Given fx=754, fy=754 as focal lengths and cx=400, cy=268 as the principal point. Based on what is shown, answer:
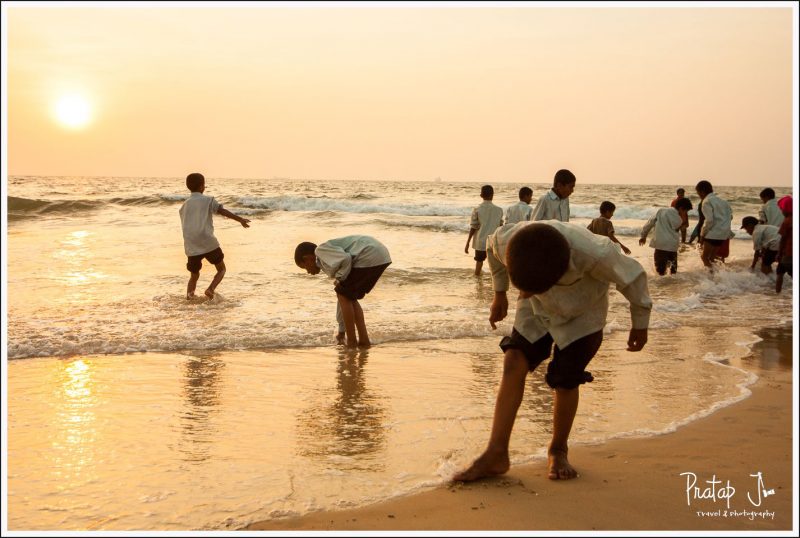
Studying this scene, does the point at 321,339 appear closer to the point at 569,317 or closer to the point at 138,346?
the point at 138,346

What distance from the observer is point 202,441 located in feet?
14.0

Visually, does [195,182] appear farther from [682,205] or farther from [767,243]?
[767,243]

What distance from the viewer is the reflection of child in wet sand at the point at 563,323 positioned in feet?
11.0

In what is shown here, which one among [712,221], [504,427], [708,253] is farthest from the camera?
[708,253]

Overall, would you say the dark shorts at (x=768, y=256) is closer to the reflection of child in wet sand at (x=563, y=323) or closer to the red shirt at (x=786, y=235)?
the red shirt at (x=786, y=235)

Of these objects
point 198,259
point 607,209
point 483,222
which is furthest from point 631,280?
point 483,222

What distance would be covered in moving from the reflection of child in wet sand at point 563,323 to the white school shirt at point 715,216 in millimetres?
10007

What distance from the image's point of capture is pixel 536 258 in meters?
3.06

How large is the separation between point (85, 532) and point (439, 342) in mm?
4721

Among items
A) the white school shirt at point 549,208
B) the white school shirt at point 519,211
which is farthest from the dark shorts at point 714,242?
the white school shirt at point 549,208

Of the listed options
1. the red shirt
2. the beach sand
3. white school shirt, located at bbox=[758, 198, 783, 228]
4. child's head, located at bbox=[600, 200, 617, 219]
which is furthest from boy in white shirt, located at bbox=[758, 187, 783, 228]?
the beach sand

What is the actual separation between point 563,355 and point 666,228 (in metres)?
9.98

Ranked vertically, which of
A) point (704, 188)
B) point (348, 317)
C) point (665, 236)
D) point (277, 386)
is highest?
point (704, 188)

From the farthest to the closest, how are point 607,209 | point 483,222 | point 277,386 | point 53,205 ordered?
point 53,205, point 483,222, point 607,209, point 277,386
